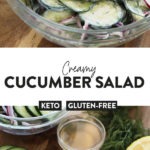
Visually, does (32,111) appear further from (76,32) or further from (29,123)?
(76,32)

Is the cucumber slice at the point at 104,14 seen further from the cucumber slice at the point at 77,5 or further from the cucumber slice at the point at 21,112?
the cucumber slice at the point at 21,112

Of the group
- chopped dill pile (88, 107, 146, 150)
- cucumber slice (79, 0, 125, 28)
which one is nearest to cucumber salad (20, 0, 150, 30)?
cucumber slice (79, 0, 125, 28)

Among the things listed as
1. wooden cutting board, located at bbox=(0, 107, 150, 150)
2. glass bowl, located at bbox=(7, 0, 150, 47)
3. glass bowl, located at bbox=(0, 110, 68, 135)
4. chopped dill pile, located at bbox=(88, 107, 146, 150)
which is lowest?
wooden cutting board, located at bbox=(0, 107, 150, 150)

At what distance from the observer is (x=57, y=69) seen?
1.12m

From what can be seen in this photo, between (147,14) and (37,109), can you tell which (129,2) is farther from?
(37,109)

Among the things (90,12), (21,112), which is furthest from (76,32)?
(21,112)

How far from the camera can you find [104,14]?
115 cm

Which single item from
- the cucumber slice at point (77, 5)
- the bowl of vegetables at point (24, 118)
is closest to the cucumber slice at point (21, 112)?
the bowl of vegetables at point (24, 118)

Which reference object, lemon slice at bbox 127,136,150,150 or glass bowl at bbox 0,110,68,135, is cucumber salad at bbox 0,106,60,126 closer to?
glass bowl at bbox 0,110,68,135

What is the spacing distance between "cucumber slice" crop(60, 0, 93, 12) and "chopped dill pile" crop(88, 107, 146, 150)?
25 cm

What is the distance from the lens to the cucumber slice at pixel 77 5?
3.72 ft

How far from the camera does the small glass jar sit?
3.44 ft

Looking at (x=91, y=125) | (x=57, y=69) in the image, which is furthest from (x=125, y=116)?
(x=57, y=69)

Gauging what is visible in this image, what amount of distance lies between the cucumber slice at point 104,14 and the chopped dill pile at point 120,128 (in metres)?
0.21
